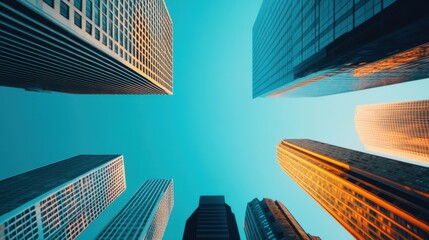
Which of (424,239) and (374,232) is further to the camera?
(374,232)

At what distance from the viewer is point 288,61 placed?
6600 centimetres

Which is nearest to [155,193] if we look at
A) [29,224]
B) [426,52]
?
[29,224]

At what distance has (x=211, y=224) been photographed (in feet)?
273

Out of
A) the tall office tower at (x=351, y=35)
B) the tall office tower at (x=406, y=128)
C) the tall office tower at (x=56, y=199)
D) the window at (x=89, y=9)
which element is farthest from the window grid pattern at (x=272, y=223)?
the tall office tower at (x=406, y=128)

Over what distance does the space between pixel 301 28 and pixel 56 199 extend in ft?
409

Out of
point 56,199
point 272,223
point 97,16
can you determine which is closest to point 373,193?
point 272,223

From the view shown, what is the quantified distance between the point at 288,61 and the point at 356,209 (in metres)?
50.2

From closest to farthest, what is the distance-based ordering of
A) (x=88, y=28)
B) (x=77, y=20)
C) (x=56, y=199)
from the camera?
(x=77, y=20) < (x=88, y=28) < (x=56, y=199)

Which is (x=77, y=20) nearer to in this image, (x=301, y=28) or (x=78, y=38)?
(x=78, y=38)

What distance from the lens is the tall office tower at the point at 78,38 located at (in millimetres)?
31859

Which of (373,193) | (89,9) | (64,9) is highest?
(89,9)

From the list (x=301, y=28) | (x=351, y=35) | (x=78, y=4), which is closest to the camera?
(x=351, y=35)

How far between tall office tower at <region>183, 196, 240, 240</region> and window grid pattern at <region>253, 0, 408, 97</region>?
4930 centimetres

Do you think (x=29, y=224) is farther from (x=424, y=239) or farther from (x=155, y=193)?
(x=424, y=239)
